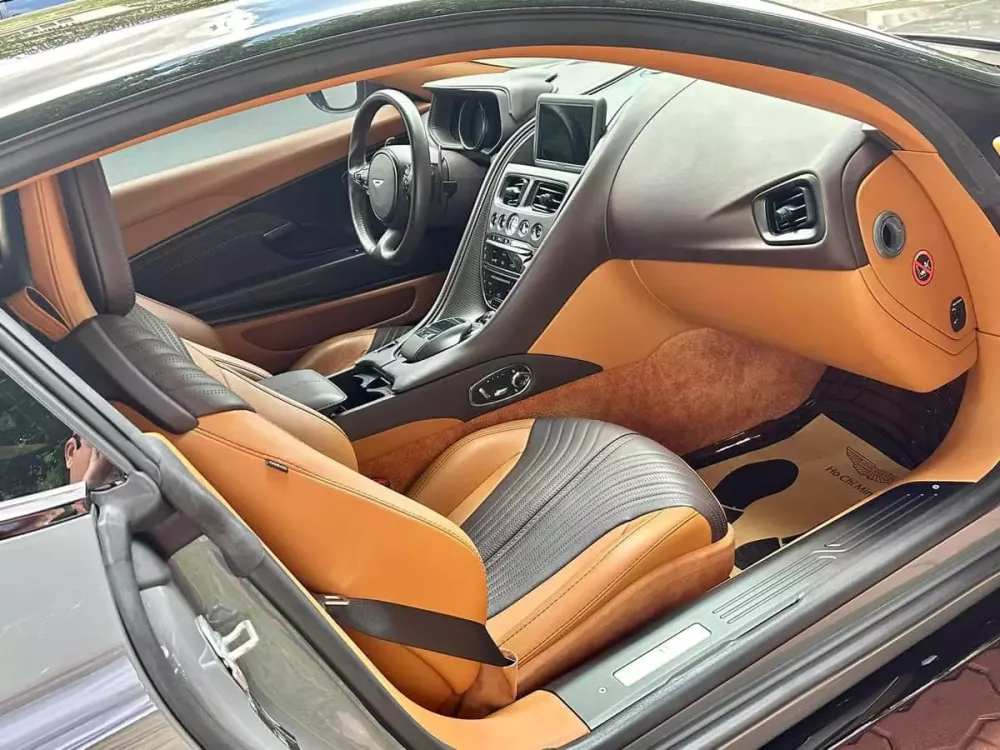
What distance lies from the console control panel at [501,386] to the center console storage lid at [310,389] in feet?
0.81

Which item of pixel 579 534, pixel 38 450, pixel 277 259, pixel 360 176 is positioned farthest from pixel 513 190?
pixel 38 450

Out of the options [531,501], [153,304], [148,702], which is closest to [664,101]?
[531,501]

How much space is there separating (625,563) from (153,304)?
1.06m

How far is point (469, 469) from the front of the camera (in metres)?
1.56

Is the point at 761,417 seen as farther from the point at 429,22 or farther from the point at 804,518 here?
the point at 429,22

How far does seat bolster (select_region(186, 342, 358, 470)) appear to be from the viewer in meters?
1.00

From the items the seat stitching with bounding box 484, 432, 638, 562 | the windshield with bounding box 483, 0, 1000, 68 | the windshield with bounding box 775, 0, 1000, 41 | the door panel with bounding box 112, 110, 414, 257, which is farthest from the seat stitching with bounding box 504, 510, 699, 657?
the windshield with bounding box 775, 0, 1000, 41

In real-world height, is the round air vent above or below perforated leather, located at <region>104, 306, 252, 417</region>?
above

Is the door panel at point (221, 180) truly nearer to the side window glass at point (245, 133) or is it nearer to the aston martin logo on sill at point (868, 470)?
the side window glass at point (245, 133)

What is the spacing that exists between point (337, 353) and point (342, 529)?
111 centimetres

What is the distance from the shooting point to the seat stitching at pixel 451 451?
158 cm

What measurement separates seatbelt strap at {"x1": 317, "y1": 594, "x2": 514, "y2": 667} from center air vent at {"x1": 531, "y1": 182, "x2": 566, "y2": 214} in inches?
35.7

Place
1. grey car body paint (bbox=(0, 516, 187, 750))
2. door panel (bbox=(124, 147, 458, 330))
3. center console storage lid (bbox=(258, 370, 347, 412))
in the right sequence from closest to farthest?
grey car body paint (bbox=(0, 516, 187, 750)) < center console storage lid (bbox=(258, 370, 347, 412)) < door panel (bbox=(124, 147, 458, 330))

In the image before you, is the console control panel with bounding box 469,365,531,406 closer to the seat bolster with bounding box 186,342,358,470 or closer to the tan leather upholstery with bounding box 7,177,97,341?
the seat bolster with bounding box 186,342,358,470
